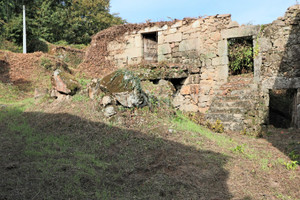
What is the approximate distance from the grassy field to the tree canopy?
17.2 meters

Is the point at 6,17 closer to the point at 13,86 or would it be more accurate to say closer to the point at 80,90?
the point at 13,86

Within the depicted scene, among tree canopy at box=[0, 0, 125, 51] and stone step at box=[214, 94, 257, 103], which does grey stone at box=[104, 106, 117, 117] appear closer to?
stone step at box=[214, 94, 257, 103]

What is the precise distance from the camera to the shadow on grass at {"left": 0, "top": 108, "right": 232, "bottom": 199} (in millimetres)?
3596

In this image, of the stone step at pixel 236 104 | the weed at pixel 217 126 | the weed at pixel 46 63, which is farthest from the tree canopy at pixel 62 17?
the weed at pixel 217 126

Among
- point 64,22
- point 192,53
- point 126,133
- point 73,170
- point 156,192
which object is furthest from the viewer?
point 64,22

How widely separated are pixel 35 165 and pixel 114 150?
1605 mm

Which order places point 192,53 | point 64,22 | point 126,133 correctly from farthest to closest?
1. point 64,22
2. point 192,53
3. point 126,133

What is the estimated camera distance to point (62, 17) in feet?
81.9

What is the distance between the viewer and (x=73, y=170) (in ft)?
13.5

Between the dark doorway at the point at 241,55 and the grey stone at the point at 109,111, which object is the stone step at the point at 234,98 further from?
the grey stone at the point at 109,111

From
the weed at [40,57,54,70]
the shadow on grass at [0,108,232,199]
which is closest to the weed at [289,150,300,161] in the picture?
the shadow on grass at [0,108,232,199]

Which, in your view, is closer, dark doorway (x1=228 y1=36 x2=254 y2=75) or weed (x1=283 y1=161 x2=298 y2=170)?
weed (x1=283 y1=161 x2=298 y2=170)

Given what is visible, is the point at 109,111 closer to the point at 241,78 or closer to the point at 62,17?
the point at 241,78

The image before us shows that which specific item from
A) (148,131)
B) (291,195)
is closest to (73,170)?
(148,131)
